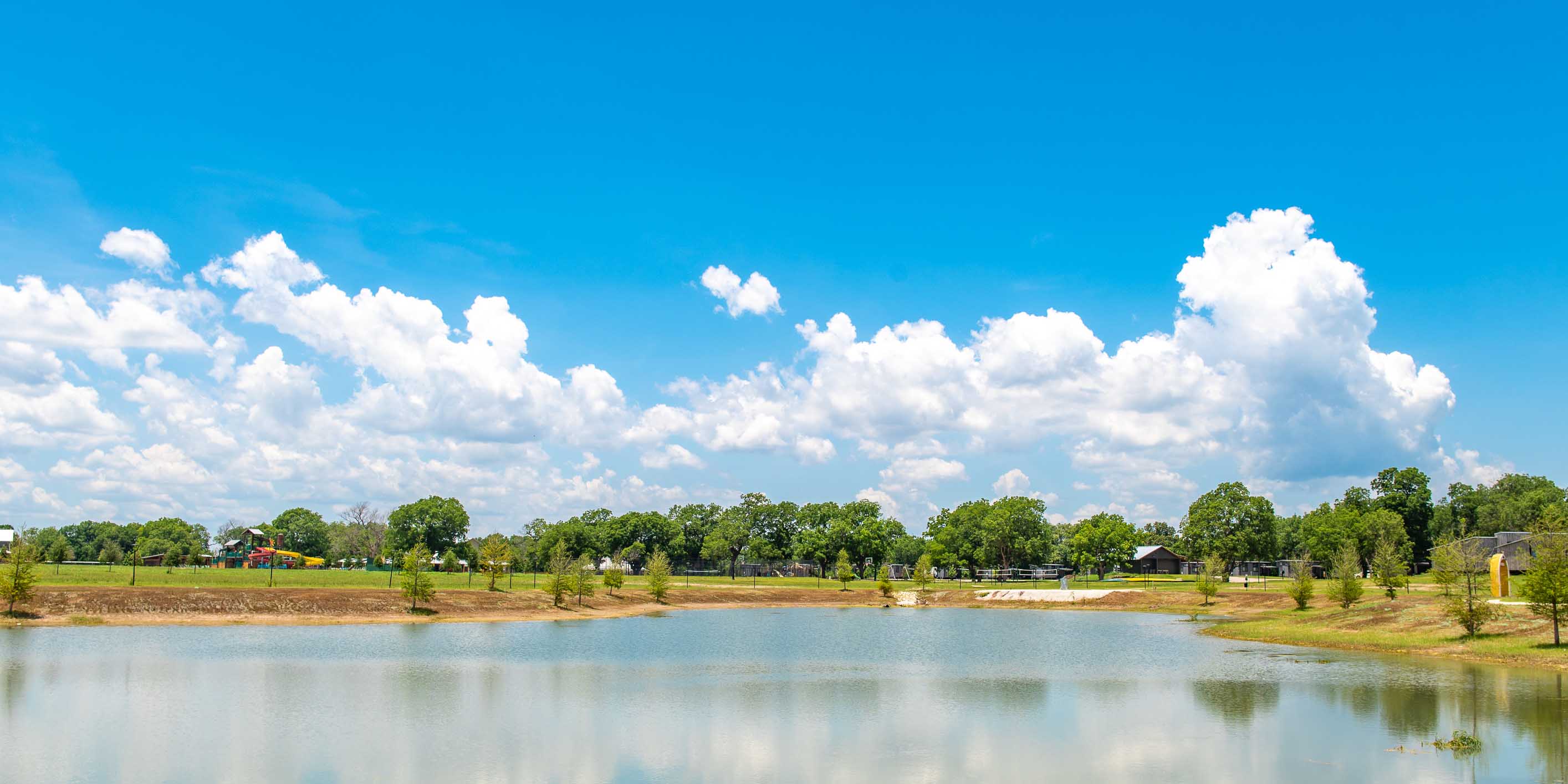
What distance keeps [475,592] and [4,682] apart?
177 ft

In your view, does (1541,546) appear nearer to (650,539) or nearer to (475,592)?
(475,592)

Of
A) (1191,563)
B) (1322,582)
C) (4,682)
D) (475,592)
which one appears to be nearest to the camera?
(4,682)

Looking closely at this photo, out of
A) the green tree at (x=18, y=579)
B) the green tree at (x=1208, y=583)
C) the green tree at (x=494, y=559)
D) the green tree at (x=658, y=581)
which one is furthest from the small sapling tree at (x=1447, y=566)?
the green tree at (x=18, y=579)

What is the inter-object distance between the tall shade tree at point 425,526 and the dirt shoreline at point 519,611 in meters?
62.9

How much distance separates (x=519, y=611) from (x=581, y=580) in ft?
27.2

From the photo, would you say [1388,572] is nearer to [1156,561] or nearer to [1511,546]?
Result: [1511,546]

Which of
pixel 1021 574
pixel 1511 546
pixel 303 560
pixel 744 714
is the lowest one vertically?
pixel 1021 574

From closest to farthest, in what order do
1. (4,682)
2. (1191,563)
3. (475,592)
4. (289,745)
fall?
(289,745) → (4,682) → (475,592) → (1191,563)

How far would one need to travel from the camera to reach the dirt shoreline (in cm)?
5575

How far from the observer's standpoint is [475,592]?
90000 millimetres

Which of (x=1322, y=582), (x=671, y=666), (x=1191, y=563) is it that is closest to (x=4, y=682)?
(x=671, y=666)

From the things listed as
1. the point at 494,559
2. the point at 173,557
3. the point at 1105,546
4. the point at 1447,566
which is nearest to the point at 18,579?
the point at 494,559

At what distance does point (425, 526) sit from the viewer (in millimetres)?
156375

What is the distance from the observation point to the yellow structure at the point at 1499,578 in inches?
2630
